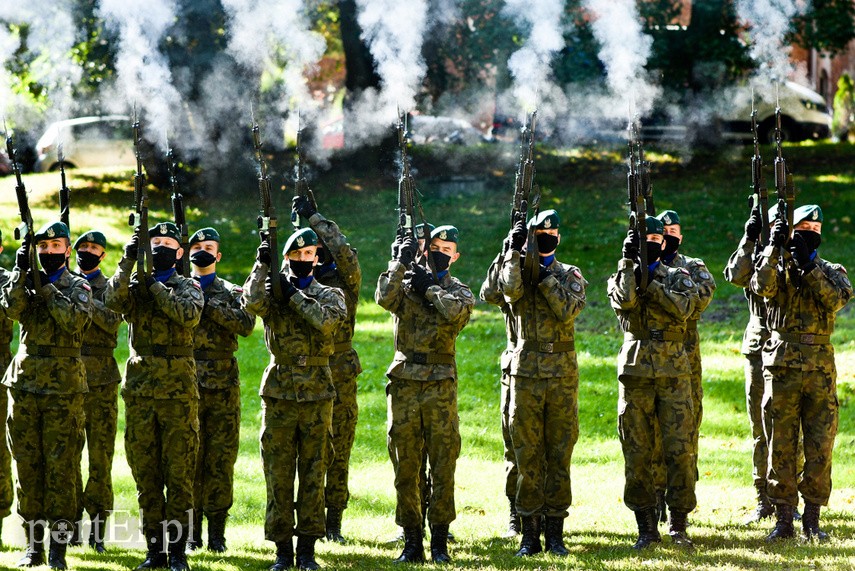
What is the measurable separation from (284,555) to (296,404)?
1129 mm

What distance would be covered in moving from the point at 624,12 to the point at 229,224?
979 centimetres

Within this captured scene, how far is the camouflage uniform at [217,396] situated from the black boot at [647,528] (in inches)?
132

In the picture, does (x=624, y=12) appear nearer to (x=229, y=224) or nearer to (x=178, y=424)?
(x=229, y=224)

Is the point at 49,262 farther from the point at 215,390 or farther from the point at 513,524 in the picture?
the point at 513,524

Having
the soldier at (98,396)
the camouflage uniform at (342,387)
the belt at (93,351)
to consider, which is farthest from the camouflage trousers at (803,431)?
the belt at (93,351)

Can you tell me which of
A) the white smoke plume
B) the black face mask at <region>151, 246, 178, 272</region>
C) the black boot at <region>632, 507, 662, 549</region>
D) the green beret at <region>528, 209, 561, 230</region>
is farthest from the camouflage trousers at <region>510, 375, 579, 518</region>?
the white smoke plume

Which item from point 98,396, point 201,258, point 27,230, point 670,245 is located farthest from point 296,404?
point 670,245

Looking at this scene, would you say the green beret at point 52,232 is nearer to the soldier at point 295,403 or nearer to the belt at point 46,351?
the belt at point 46,351

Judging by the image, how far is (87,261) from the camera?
978cm

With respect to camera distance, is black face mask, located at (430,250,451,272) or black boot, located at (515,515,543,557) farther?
black face mask, located at (430,250,451,272)

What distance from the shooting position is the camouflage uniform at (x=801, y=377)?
9422 millimetres

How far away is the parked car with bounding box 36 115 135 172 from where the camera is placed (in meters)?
26.8

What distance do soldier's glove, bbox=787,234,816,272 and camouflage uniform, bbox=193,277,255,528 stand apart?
14.7 ft

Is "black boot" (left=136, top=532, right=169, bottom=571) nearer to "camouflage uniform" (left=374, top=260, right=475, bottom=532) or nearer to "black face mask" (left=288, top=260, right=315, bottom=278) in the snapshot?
"camouflage uniform" (left=374, top=260, right=475, bottom=532)
